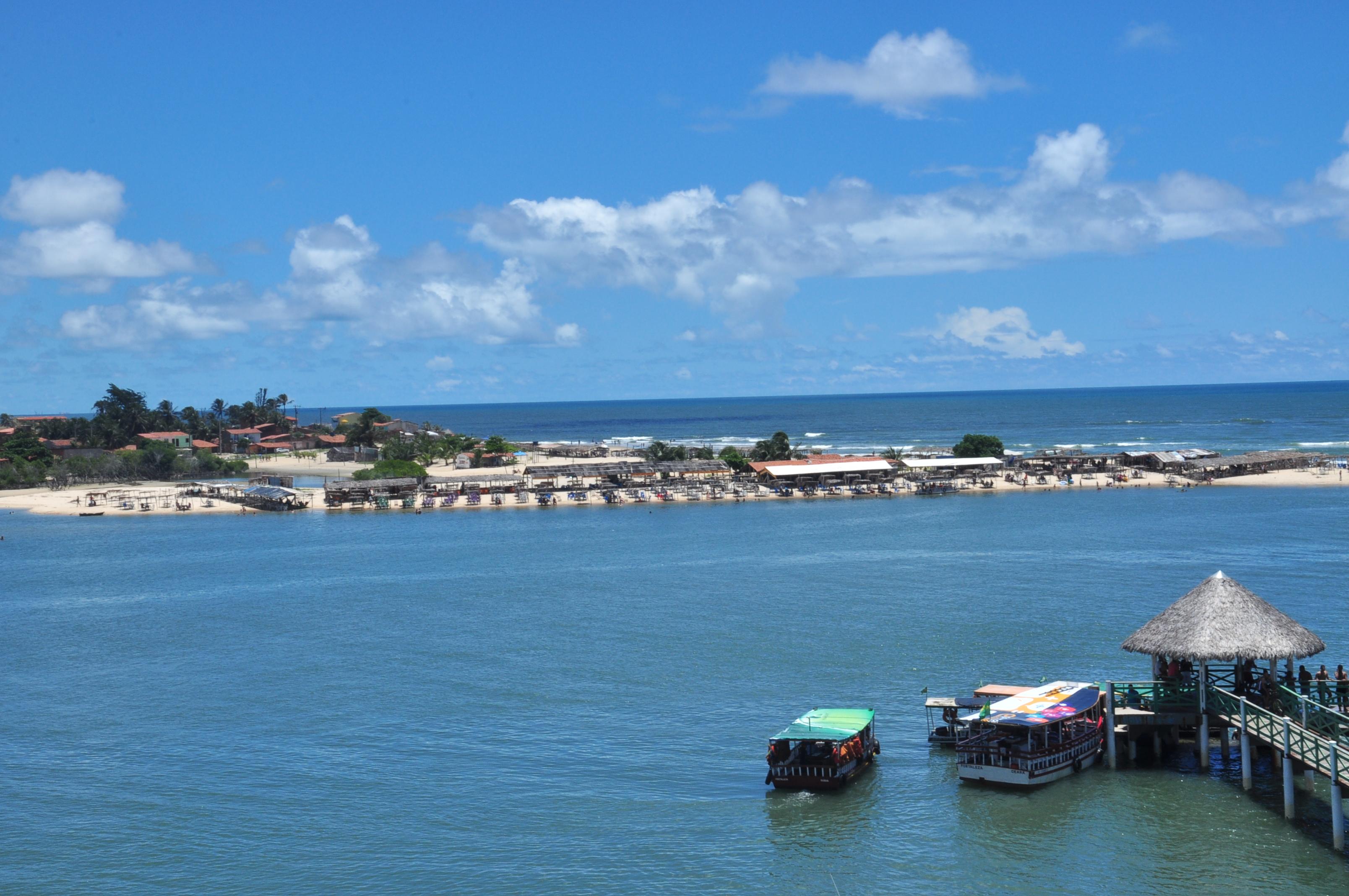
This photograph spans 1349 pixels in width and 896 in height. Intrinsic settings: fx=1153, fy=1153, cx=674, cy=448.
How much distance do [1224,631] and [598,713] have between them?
1353cm

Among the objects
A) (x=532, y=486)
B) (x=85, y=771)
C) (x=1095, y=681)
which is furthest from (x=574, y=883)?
(x=532, y=486)

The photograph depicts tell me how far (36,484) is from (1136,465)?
3412 inches

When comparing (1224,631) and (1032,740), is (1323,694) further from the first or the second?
(1032,740)

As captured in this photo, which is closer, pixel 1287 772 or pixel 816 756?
pixel 1287 772

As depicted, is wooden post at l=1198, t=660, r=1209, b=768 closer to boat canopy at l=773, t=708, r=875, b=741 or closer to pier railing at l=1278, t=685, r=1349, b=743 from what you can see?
pier railing at l=1278, t=685, r=1349, b=743

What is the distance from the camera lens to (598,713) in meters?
26.9

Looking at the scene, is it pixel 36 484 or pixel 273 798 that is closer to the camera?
pixel 273 798

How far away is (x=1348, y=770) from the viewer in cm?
1767

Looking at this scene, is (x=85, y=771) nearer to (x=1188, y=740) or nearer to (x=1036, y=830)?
(x=1036, y=830)

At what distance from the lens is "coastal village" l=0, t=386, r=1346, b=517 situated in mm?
77375

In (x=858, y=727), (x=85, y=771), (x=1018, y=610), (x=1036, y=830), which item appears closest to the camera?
(x=1036, y=830)

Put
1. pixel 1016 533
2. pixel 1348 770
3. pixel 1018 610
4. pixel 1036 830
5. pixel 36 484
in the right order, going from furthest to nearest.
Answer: pixel 36 484 → pixel 1016 533 → pixel 1018 610 → pixel 1036 830 → pixel 1348 770

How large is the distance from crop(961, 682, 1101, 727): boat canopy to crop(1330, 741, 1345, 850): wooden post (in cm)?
455

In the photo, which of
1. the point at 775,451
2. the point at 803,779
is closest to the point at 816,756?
the point at 803,779
